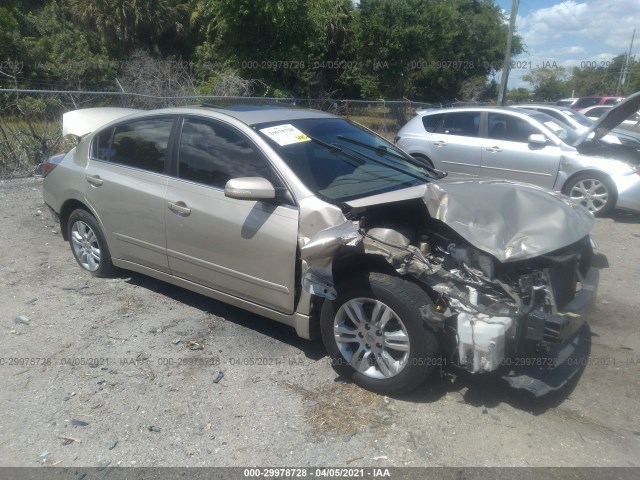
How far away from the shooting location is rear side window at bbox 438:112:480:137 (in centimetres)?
949

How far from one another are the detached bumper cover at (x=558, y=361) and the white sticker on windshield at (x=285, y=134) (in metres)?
2.17

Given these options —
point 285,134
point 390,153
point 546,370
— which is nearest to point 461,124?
point 390,153

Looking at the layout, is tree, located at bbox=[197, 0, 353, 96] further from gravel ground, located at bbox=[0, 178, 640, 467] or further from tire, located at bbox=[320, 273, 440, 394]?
tire, located at bbox=[320, 273, 440, 394]

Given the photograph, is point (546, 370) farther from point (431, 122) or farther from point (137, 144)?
point (431, 122)

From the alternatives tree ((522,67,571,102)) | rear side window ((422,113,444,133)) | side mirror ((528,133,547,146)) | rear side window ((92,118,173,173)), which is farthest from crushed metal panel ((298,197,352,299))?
tree ((522,67,571,102))

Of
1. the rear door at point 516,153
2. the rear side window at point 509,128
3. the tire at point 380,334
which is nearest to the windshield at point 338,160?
the tire at point 380,334

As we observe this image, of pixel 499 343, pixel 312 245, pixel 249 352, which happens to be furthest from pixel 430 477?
pixel 249 352

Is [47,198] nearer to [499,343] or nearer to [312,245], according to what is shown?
[312,245]

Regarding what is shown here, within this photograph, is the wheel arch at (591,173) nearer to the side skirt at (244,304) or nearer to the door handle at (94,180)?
the side skirt at (244,304)

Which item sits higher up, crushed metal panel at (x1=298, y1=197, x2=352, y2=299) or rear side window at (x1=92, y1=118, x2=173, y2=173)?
rear side window at (x1=92, y1=118, x2=173, y2=173)

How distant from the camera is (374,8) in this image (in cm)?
2483

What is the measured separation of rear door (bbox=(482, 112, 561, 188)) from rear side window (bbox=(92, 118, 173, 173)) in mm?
5346

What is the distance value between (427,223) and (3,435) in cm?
292

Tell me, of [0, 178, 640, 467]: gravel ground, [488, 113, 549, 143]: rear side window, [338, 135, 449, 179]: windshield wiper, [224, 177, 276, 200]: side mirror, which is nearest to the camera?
[0, 178, 640, 467]: gravel ground
